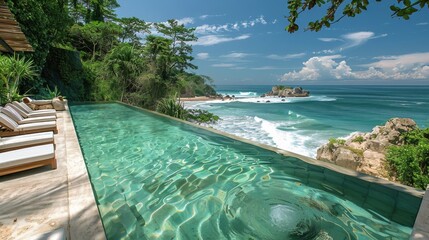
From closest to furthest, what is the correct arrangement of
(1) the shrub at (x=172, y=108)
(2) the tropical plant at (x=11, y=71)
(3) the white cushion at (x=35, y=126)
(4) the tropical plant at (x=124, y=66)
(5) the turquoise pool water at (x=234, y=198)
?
(5) the turquoise pool water at (x=234, y=198) → (3) the white cushion at (x=35, y=126) → (2) the tropical plant at (x=11, y=71) → (1) the shrub at (x=172, y=108) → (4) the tropical plant at (x=124, y=66)

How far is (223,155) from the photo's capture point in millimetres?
5137

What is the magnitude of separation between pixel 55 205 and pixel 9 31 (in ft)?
17.2

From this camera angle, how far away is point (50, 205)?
8.49ft

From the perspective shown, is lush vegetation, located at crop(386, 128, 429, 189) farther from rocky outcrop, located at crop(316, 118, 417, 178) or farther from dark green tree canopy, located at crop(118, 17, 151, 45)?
dark green tree canopy, located at crop(118, 17, 151, 45)

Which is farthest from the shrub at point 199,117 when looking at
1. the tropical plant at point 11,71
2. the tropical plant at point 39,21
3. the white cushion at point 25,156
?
the white cushion at point 25,156

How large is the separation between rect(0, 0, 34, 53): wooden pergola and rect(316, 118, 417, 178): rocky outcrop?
485 inches

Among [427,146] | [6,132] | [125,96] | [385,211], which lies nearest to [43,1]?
[125,96]

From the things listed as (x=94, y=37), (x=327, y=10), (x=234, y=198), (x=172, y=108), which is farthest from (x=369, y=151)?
(x=94, y=37)

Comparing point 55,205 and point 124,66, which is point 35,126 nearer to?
point 55,205

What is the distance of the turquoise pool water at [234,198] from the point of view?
261 centimetres

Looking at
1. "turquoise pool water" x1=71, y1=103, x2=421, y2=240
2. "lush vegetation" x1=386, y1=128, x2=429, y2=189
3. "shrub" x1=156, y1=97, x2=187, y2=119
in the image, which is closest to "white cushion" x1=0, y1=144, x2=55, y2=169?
"turquoise pool water" x1=71, y1=103, x2=421, y2=240

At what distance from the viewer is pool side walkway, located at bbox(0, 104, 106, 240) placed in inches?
84.4

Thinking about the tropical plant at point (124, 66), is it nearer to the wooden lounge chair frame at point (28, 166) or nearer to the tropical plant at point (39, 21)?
the tropical plant at point (39, 21)

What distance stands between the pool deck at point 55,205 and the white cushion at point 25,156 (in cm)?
24
